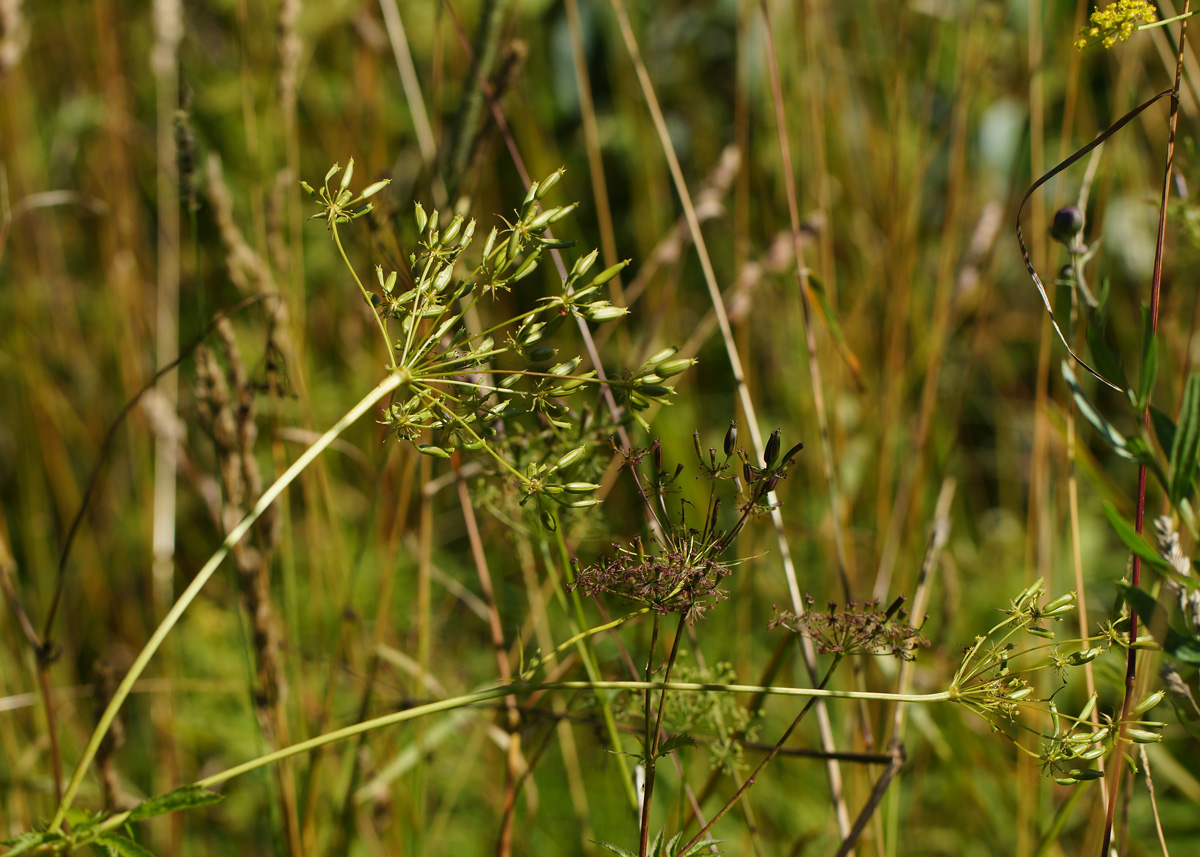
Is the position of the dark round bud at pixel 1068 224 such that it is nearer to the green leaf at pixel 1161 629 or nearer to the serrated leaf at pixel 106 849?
the green leaf at pixel 1161 629

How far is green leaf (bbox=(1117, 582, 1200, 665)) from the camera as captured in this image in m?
0.41

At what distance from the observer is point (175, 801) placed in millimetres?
513

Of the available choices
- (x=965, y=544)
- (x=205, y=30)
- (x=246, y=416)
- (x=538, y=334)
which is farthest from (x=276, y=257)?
(x=205, y=30)

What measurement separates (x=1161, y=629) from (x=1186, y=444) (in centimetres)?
11

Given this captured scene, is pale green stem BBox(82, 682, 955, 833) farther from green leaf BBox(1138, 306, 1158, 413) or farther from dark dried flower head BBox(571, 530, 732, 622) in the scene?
green leaf BBox(1138, 306, 1158, 413)

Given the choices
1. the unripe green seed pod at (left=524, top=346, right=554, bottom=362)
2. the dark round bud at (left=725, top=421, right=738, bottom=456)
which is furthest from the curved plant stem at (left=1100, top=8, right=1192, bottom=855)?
the unripe green seed pod at (left=524, top=346, right=554, bottom=362)

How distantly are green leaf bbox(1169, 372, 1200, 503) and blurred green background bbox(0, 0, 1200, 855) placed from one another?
0.14 meters

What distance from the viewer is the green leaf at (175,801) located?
50 centimetres

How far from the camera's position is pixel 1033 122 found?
0.97 metres

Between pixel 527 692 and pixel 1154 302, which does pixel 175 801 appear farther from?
pixel 1154 302

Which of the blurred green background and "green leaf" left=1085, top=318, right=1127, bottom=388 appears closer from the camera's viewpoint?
"green leaf" left=1085, top=318, right=1127, bottom=388

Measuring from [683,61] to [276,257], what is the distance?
1520mm

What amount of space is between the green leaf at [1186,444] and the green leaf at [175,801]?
58 cm

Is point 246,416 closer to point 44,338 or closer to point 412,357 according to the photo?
point 412,357
